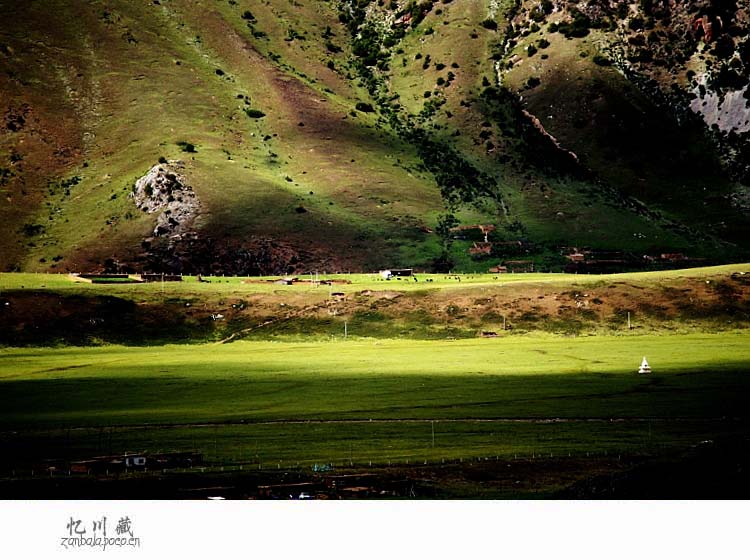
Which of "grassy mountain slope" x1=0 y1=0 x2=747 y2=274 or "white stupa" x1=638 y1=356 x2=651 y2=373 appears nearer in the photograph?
"white stupa" x1=638 y1=356 x2=651 y2=373

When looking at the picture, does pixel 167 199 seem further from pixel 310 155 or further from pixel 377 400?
pixel 377 400

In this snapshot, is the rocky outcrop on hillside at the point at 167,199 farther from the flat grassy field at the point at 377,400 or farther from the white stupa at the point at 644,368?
the white stupa at the point at 644,368

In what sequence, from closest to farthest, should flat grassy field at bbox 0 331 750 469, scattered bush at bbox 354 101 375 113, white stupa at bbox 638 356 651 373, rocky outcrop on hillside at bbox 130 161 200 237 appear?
flat grassy field at bbox 0 331 750 469 < white stupa at bbox 638 356 651 373 < rocky outcrop on hillside at bbox 130 161 200 237 < scattered bush at bbox 354 101 375 113

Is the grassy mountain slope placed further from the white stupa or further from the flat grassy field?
the white stupa

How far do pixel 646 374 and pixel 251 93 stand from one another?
420ft

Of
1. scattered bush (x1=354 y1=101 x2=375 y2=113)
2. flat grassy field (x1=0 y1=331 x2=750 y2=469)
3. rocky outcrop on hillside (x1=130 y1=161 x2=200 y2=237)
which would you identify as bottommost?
flat grassy field (x1=0 y1=331 x2=750 y2=469)

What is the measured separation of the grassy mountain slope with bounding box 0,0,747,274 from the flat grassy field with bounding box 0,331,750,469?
61969 mm

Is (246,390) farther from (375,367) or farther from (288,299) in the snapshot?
(288,299)

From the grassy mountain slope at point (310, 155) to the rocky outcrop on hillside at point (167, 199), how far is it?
1.31m

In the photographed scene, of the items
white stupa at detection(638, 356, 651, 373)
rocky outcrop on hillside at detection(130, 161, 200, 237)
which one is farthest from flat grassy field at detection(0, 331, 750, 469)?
rocky outcrop on hillside at detection(130, 161, 200, 237)

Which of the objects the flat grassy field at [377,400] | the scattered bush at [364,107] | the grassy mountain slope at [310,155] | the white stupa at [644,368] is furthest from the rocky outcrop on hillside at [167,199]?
the white stupa at [644,368]

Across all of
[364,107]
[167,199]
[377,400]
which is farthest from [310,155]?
[377,400]

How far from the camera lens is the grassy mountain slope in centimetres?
14525

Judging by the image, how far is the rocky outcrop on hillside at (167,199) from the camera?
14525 cm
